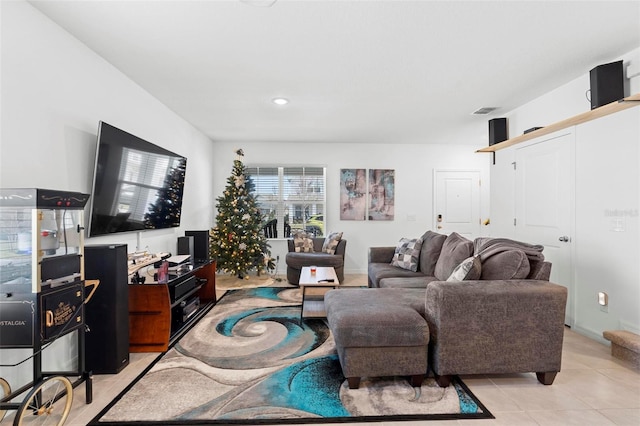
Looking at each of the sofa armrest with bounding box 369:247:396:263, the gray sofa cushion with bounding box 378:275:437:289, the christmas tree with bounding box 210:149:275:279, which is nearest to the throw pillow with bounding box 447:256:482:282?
the gray sofa cushion with bounding box 378:275:437:289

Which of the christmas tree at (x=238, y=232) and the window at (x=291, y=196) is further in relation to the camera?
the window at (x=291, y=196)

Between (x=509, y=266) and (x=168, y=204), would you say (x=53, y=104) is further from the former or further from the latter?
(x=509, y=266)

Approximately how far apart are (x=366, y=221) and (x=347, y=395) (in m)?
4.27

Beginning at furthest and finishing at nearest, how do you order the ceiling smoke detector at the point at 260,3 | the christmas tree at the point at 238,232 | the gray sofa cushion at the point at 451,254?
1. the christmas tree at the point at 238,232
2. the gray sofa cushion at the point at 451,254
3. the ceiling smoke detector at the point at 260,3

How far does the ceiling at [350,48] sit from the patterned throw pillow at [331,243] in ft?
7.34

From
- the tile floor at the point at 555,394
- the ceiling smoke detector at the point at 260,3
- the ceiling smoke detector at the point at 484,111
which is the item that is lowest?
the tile floor at the point at 555,394

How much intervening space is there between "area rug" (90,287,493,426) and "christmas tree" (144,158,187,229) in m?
1.31

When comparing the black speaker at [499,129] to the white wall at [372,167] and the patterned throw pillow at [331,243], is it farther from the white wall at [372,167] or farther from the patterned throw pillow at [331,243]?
the patterned throw pillow at [331,243]

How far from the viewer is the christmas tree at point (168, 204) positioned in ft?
10.8

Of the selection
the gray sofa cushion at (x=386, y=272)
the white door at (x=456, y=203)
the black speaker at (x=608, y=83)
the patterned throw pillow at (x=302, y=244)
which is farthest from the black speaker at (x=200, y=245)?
the black speaker at (x=608, y=83)

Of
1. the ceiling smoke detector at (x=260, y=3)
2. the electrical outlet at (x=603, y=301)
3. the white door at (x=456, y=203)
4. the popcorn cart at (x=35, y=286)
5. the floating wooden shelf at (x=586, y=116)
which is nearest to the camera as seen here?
the popcorn cart at (x=35, y=286)

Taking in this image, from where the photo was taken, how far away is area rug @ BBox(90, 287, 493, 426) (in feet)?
5.85

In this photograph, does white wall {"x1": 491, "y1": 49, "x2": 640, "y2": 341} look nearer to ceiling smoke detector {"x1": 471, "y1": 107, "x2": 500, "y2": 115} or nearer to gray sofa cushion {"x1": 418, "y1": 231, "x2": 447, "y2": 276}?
ceiling smoke detector {"x1": 471, "y1": 107, "x2": 500, "y2": 115}

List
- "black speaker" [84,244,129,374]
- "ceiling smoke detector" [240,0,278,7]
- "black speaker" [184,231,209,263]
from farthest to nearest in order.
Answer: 1. "black speaker" [184,231,209,263]
2. "black speaker" [84,244,129,374]
3. "ceiling smoke detector" [240,0,278,7]
